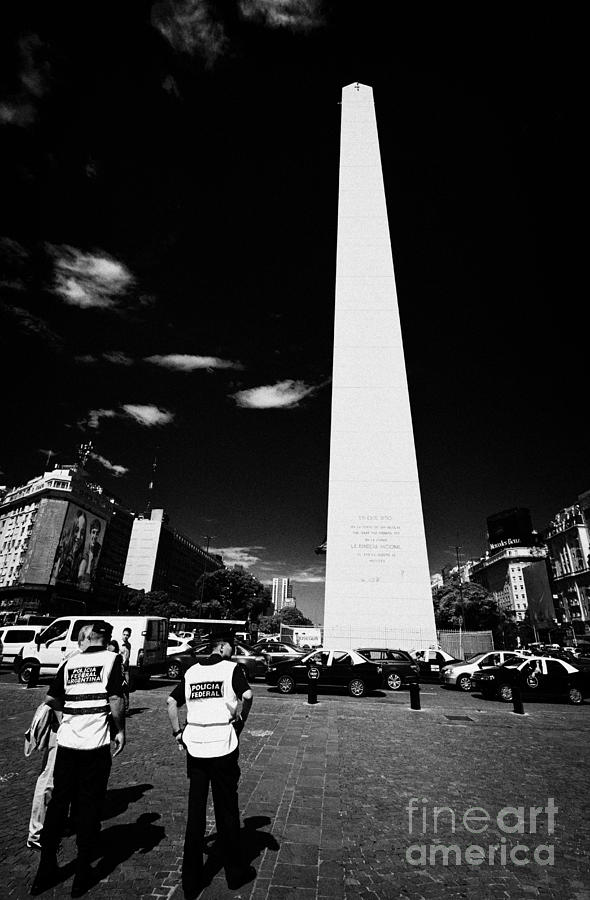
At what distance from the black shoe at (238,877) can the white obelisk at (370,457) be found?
22484 millimetres

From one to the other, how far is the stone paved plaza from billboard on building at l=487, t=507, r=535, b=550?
136 meters

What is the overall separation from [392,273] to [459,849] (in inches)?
1388

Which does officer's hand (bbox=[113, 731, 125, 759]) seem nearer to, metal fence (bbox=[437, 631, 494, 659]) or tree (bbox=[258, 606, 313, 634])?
metal fence (bbox=[437, 631, 494, 659])

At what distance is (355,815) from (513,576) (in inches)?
5276

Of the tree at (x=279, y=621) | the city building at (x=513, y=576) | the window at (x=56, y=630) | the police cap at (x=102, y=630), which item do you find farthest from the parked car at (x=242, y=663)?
the city building at (x=513, y=576)

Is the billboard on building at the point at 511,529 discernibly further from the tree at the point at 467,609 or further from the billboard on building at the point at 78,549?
the billboard on building at the point at 78,549

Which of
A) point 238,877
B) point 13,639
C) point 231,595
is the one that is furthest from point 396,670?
point 231,595

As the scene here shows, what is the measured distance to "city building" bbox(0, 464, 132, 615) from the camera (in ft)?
242

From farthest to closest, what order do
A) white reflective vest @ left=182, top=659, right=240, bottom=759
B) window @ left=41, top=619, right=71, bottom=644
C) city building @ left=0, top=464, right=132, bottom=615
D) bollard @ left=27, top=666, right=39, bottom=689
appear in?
1. city building @ left=0, top=464, right=132, bottom=615
2. window @ left=41, top=619, right=71, bottom=644
3. bollard @ left=27, top=666, right=39, bottom=689
4. white reflective vest @ left=182, top=659, right=240, bottom=759

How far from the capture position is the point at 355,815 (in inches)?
188

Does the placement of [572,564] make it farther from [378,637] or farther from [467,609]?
[378,637]

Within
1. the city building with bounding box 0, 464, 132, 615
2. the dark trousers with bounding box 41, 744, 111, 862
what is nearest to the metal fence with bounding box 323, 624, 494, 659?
the dark trousers with bounding box 41, 744, 111, 862

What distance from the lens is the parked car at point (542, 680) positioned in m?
14.6

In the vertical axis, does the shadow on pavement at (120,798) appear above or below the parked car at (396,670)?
below
